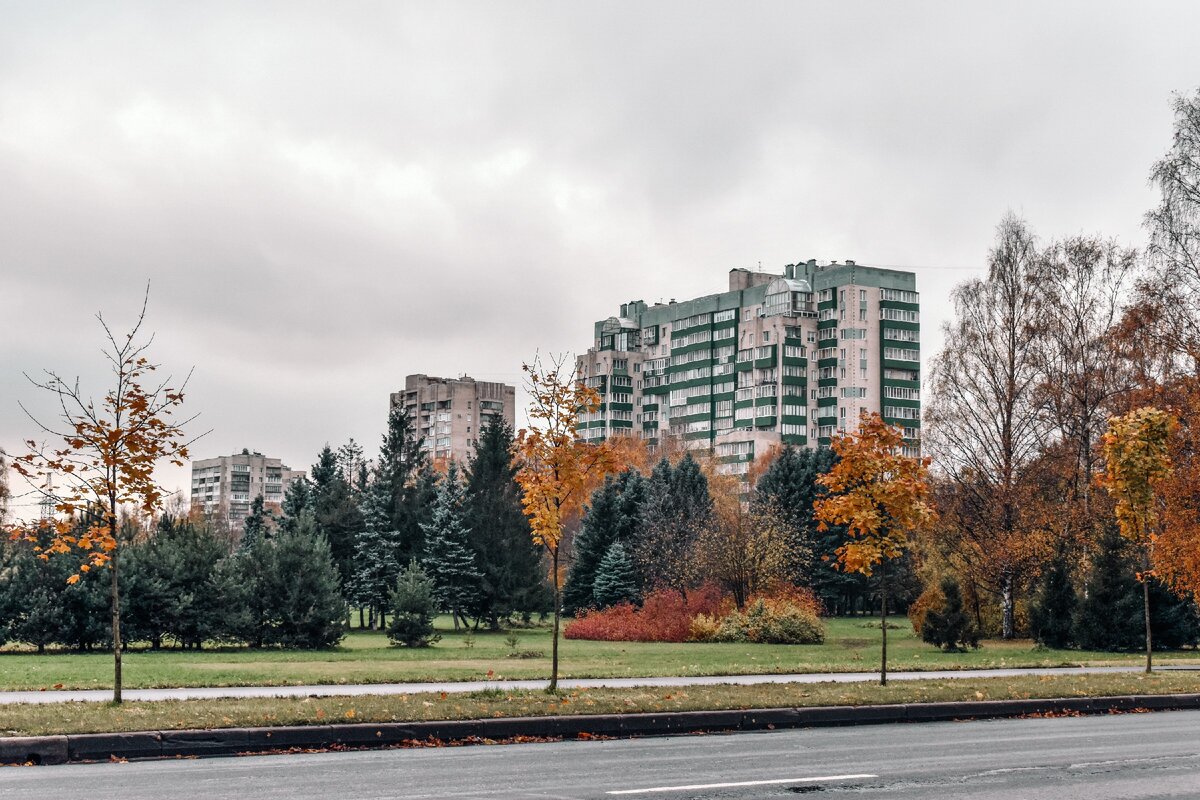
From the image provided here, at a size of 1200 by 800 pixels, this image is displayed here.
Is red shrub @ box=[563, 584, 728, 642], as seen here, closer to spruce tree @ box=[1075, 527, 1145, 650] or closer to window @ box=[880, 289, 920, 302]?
spruce tree @ box=[1075, 527, 1145, 650]

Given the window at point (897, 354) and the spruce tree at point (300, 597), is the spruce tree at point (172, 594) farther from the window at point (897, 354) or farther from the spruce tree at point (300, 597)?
the window at point (897, 354)

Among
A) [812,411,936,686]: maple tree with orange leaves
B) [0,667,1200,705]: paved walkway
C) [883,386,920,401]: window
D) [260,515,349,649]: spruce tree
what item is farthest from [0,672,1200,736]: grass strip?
[883,386,920,401]: window

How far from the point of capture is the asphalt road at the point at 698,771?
1005cm

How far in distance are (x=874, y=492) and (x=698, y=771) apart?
10.9 meters

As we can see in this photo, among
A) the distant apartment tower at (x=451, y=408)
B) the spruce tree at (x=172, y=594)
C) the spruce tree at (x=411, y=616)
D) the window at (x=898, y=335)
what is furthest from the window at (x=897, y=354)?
the spruce tree at (x=172, y=594)

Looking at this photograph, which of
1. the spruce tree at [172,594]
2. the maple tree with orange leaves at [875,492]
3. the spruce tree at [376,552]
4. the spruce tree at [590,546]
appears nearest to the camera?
the maple tree with orange leaves at [875,492]

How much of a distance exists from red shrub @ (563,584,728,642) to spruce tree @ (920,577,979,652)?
29.1 ft

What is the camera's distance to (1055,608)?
3972 centimetres

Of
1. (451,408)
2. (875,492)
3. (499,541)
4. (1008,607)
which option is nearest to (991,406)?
(1008,607)

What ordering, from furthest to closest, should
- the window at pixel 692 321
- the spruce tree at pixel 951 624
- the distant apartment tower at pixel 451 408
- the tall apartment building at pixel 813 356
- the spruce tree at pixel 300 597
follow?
the distant apartment tower at pixel 451 408 → the window at pixel 692 321 → the tall apartment building at pixel 813 356 → the spruce tree at pixel 951 624 → the spruce tree at pixel 300 597

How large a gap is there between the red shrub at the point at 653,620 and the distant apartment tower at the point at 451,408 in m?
138

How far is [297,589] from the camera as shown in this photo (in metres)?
35.2

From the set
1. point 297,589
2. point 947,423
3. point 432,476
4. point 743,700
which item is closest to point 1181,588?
point 947,423

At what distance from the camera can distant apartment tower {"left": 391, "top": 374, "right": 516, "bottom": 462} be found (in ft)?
606
